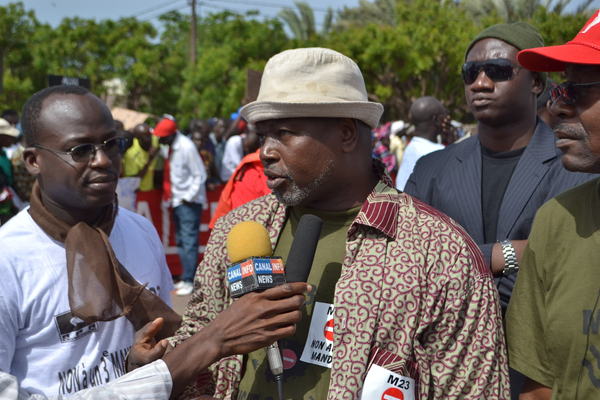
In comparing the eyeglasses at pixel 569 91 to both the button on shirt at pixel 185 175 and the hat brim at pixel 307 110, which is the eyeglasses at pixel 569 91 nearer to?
the hat brim at pixel 307 110

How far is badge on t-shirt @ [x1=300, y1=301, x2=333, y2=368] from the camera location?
7.78 feet

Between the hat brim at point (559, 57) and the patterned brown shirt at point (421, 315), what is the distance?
0.60 meters

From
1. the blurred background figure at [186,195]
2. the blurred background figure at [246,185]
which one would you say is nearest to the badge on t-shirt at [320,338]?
the blurred background figure at [246,185]

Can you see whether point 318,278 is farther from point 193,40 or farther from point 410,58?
point 193,40

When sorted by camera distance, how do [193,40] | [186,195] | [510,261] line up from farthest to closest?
[193,40] < [186,195] < [510,261]

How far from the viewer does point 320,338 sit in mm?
2400

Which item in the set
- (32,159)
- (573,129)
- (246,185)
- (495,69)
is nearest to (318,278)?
(573,129)

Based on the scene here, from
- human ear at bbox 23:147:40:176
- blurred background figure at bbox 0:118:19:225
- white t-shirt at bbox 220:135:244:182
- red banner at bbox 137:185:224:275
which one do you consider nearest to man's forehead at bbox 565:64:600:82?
human ear at bbox 23:147:40:176

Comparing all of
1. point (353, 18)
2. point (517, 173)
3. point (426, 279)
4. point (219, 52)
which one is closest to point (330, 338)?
point (426, 279)

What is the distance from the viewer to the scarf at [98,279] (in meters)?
2.58

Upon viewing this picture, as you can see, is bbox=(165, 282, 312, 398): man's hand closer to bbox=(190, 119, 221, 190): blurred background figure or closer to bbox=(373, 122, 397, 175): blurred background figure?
bbox=(373, 122, 397, 175): blurred background figure

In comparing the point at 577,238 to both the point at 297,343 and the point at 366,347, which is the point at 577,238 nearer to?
the point at 366,347

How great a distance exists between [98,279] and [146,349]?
1.21ft

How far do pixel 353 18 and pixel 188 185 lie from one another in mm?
41447
